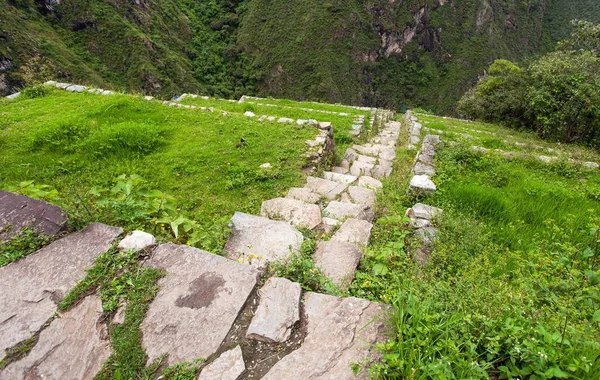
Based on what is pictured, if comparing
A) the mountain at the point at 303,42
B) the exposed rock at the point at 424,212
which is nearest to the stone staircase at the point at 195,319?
the exposed rock at the point at 424,212

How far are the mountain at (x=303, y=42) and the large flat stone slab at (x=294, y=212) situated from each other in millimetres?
64502

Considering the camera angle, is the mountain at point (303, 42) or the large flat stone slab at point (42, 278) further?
the mountain at point (303, 42)

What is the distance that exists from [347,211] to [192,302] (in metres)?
2.69

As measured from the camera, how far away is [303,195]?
500cm

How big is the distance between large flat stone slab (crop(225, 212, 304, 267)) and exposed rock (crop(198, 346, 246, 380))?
99 centimetres

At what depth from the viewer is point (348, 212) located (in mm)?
4414

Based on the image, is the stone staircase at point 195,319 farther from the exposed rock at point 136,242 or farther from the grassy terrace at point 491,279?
the grassy terrace at point 491,279

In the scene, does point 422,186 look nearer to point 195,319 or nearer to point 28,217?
point 195,319

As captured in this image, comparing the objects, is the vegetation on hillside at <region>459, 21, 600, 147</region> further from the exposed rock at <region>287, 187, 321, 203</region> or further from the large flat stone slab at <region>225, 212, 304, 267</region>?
the large flat stone slab at <region>225, 212, 304, 267</region>

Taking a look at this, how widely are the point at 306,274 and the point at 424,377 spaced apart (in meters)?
1.16

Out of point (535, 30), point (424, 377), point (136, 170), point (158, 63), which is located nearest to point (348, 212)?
point (424, 377)

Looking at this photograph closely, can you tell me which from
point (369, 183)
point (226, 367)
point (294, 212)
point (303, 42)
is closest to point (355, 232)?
point (294, 212)

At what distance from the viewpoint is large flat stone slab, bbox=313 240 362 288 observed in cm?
283

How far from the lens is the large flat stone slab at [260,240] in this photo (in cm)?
305
